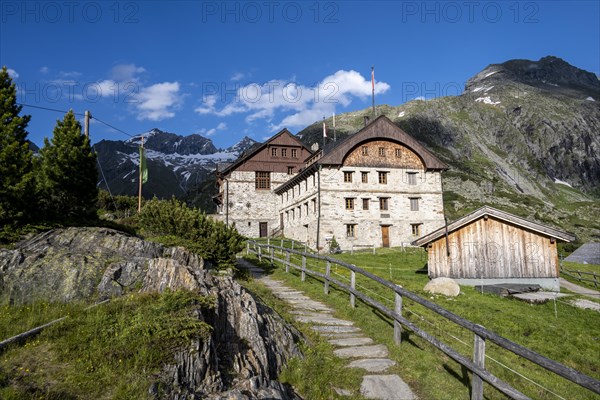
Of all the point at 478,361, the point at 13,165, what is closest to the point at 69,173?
the point at 13,165

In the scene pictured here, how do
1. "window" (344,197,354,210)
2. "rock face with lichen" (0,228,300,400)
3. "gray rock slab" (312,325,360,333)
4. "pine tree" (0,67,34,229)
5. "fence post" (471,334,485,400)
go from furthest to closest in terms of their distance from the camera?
"window" (344,197,354,210) → "pine tree" (0,67,34,229) → "gray rock slab" (312,325,360,333) → "fence post" (471,334,485,400) → "rock face with lichen" (0,228,300,400)

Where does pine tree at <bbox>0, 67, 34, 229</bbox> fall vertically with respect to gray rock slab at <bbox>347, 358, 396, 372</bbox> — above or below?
above

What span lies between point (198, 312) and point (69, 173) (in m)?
14.7

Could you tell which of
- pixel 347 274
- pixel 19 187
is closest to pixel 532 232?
pixel 347 274

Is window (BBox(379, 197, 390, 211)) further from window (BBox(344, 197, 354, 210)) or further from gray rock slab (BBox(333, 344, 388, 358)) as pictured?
gray rock slab (BBox(333, 344, 388, 358))

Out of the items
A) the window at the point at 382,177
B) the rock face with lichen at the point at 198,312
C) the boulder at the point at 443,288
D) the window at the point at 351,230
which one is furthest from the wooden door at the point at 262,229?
the rock face with lichen at the point at 198,312

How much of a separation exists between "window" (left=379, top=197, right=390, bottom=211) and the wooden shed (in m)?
15.5

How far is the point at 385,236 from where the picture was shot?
116ft

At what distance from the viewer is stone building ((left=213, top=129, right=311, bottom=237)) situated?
1729 inches

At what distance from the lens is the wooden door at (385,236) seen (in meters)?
35.1

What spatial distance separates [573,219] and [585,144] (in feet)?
276

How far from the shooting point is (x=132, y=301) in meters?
5.91

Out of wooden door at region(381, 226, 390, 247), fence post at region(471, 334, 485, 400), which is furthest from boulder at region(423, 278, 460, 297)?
wooden door at region(381, 226, 390, 247)

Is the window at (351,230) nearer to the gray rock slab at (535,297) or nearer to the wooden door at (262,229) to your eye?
the wooden door at (262,229)
